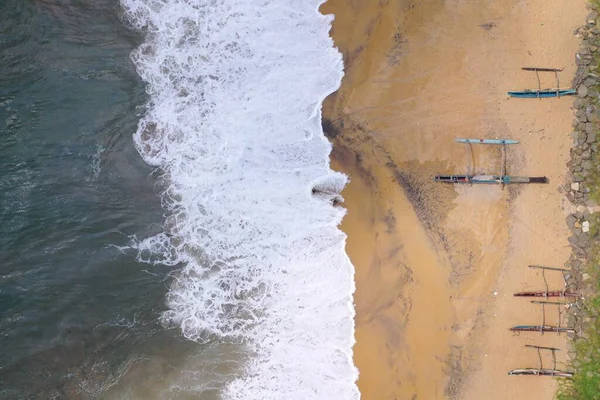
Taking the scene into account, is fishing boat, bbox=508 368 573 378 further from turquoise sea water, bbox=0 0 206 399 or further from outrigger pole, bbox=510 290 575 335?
turquoise sea water, bbox=0 0 206 399

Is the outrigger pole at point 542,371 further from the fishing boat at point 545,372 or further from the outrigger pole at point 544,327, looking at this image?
the outrigger pole at point 544,327

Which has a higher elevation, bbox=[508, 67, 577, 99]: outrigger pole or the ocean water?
bbox=[508, 67, 577, 99]: outrigger pole

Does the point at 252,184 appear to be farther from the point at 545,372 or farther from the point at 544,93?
the point at 545,372

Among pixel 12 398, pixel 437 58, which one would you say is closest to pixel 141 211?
pixel 12 398

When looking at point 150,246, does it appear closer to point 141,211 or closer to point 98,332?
point 141,211

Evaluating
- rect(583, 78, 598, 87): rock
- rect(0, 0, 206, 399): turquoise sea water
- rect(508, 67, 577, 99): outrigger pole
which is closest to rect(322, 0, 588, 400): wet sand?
rect(508, 67, 577, 99): outrigger pole

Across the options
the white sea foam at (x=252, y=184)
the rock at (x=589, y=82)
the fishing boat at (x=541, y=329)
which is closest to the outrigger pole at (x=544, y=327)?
the fishing boat at (x=541, y=329)
